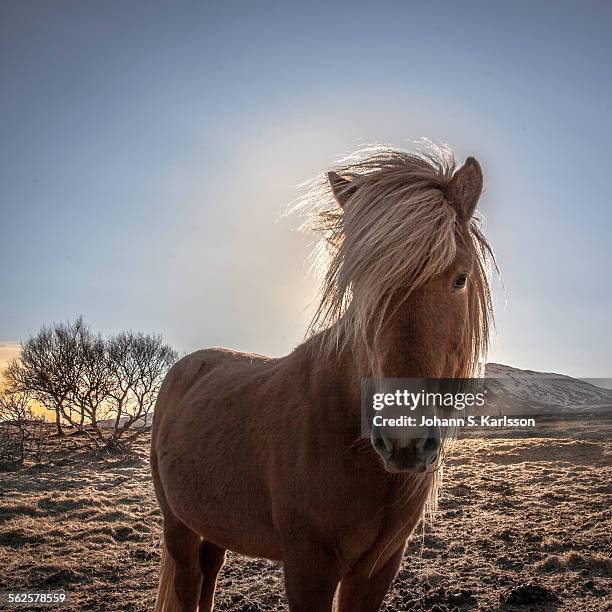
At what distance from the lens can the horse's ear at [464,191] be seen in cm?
206

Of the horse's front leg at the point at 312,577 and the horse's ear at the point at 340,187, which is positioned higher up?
the horse's ear at the point at 340,187

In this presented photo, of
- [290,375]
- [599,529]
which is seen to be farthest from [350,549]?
[599,529]

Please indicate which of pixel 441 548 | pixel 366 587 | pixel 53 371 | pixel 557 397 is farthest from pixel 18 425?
pixel 557 397

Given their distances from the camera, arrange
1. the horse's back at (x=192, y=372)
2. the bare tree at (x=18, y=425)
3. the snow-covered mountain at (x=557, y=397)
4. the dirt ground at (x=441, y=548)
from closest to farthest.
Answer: the horse's back at (x=192, y=372)
the dirt ground at (x=441, y=548)
the bare tree at (x=18, y=425)
the snow-covered mountain at (x=557, y=397)

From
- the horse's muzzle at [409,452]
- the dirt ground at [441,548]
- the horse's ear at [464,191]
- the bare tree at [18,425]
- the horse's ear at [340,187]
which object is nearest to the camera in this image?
the horse's muzzle at [409,452]

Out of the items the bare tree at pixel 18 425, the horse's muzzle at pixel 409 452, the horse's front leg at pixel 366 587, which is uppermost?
the horse's muzzle at pixel 409 452

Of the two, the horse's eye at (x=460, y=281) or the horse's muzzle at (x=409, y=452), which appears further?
the horse's eye at (x=460, y=281)

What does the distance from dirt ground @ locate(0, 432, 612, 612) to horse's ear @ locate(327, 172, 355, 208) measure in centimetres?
369

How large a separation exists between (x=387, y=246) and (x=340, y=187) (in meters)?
0.58

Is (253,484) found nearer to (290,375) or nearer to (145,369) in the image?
(290,375)

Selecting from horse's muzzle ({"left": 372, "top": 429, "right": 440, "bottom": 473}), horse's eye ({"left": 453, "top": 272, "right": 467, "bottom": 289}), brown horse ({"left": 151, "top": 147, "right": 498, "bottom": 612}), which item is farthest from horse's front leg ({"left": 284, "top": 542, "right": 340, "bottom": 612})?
horse's eye ({"left": 453, "top": 272, "right": 467, "bottom": 289})

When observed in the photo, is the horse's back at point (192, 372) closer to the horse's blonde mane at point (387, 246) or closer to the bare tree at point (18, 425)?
the horse's blonde mane at point (387, 246)

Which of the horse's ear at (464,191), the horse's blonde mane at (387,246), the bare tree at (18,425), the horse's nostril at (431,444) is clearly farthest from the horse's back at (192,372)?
the bare tree at (18,425)

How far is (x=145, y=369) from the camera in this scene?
77.7ft
